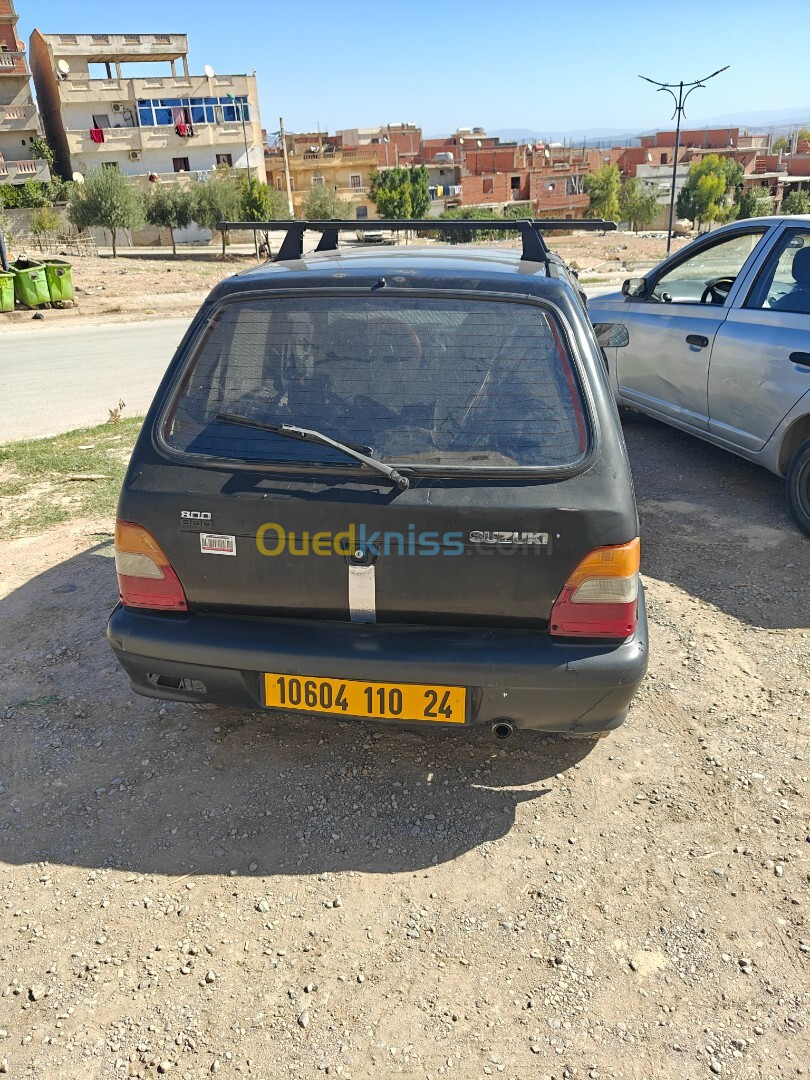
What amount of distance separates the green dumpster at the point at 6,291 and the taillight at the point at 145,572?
63.9ft

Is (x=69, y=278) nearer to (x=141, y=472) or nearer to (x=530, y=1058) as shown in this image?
(x=141, y=472)

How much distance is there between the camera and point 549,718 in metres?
2.75

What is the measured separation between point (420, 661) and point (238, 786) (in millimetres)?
972

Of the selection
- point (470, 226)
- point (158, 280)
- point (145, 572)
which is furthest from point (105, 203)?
point (145, 572)

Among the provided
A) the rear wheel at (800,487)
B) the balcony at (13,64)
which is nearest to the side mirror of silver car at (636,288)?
the rear wheel at (800,487)

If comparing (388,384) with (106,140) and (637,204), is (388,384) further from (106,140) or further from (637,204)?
(637,204)

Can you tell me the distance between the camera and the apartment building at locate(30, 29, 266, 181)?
59.4 metres

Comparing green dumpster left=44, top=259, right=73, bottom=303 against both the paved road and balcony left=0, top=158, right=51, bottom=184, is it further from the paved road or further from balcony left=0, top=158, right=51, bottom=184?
balcony left=0, top=158, right=51, bottom=184

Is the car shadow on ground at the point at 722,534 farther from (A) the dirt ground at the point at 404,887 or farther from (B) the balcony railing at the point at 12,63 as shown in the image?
(B) the balcony railing at the point at 12,63

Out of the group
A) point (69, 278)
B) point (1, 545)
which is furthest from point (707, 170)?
point (1, 545)

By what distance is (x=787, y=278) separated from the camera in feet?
17.7

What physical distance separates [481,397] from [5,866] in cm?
221

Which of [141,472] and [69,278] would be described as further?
[69,278]

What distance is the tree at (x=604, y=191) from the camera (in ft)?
257
